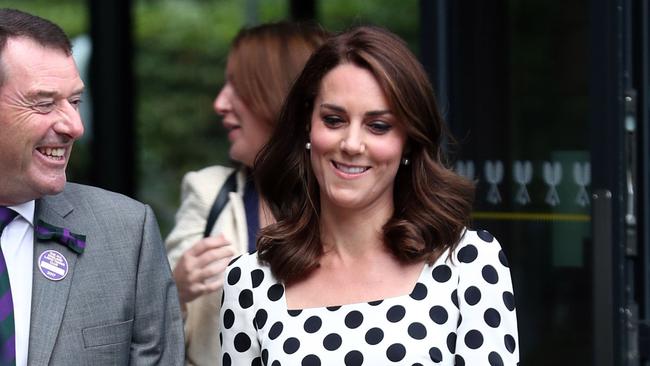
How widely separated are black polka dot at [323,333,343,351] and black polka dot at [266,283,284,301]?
0.18 meters

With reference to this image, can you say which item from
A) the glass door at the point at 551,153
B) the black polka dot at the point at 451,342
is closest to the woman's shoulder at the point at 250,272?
the black polka dot at the point at 451,342

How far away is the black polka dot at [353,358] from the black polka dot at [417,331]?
12 centimetres

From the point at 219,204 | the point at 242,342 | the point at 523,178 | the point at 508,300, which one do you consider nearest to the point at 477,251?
the point at 508,300

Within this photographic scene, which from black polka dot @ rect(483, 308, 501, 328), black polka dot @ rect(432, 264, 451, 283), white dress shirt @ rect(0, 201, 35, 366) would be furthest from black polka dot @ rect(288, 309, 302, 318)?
white dress shirt @ rect(0, 201, 35, 366)

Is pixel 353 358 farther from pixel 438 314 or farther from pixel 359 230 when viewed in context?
pixel 359 230

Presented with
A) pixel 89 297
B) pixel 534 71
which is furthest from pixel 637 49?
pixel 89 297

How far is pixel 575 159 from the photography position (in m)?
4.23

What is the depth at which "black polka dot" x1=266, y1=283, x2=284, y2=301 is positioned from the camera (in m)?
2.95

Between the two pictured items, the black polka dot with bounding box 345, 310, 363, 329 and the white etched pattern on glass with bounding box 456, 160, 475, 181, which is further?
the white etched pattern on glass with bounding box 456, 160, 475, 181

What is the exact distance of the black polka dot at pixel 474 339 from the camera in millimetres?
2756

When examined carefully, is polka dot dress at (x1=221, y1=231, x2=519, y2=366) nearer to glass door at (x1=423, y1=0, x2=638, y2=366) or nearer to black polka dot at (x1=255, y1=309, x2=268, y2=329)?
black polka dot at (x1=255, y1=309, x2=268, y2=329)

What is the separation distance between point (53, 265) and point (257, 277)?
48 cm

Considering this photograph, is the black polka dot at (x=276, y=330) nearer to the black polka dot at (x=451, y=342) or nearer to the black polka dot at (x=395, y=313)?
the black polka dot at (x=395, y=313)

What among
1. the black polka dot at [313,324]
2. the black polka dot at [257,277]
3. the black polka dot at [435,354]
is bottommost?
the black polka dot at [435,354]
